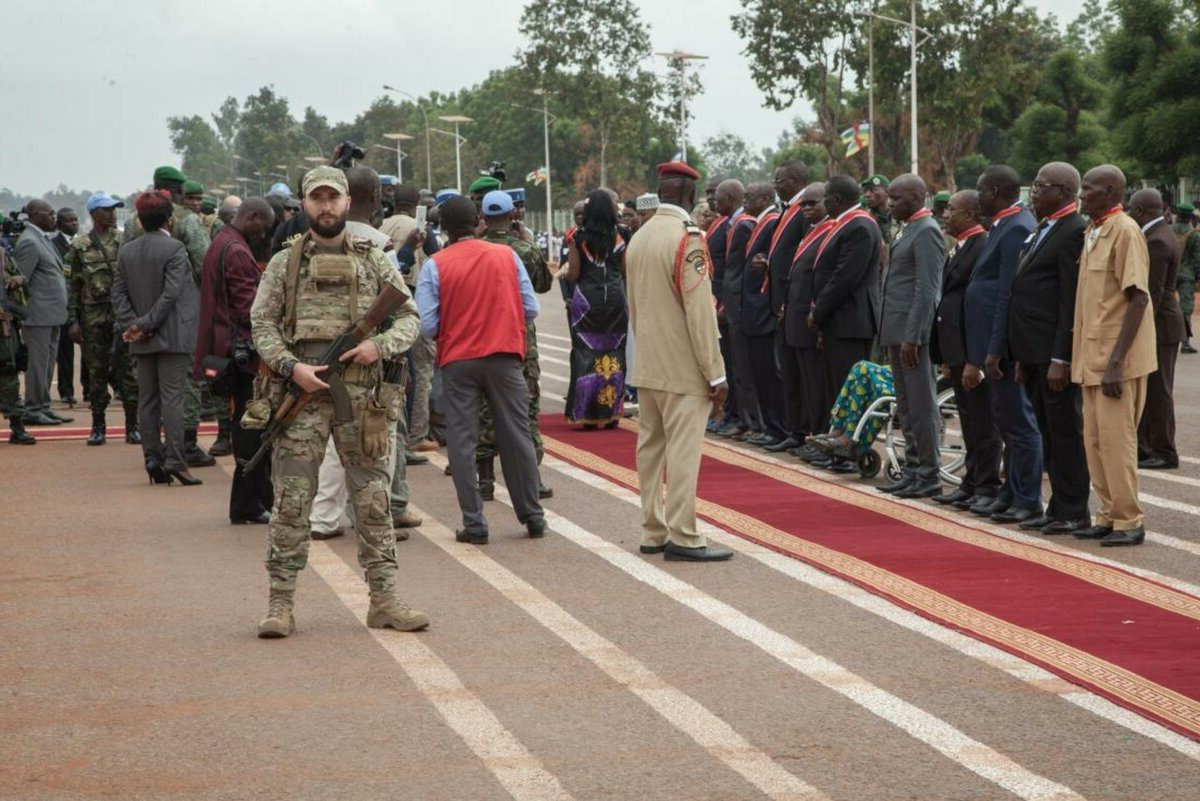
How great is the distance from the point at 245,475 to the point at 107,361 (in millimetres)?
4761

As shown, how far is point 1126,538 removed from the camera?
10250 mm

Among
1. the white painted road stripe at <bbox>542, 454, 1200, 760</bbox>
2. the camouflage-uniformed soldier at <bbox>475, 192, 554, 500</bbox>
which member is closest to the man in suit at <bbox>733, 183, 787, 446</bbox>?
the camouflage-uniformed soldier at <bbox>475, 192, 554, 500</bbox>

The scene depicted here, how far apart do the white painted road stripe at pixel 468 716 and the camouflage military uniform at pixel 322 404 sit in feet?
1.45

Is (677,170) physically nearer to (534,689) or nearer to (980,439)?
(980,439)

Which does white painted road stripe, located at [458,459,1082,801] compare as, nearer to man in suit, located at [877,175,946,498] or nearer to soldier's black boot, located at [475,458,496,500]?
soldier's black boot, located at [475,458,496,500]

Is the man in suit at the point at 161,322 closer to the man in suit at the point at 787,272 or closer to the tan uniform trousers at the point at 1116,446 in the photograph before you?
the man in suit at the point at 787,272

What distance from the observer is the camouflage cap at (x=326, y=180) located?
7949mm

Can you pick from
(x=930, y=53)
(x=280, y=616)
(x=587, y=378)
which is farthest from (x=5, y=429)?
(x=930, y=53)

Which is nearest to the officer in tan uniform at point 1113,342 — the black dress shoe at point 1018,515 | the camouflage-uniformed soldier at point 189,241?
the black dress shoe at point 1018,515

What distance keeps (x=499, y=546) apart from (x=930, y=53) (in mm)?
45528

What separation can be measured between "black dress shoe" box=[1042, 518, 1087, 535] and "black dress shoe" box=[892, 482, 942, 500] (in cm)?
148

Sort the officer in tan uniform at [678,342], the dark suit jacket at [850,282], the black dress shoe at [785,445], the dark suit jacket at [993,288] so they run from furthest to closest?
1. the black dress shoe at [785,445]
2. the dark suit jacket at [850,282]
3. the dark suit jacket at [993,288]
4. the officer in tan uniform at [678,342]

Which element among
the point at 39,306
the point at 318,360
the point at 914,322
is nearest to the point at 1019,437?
the point at 914,322

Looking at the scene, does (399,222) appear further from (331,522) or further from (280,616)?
(280,616)
